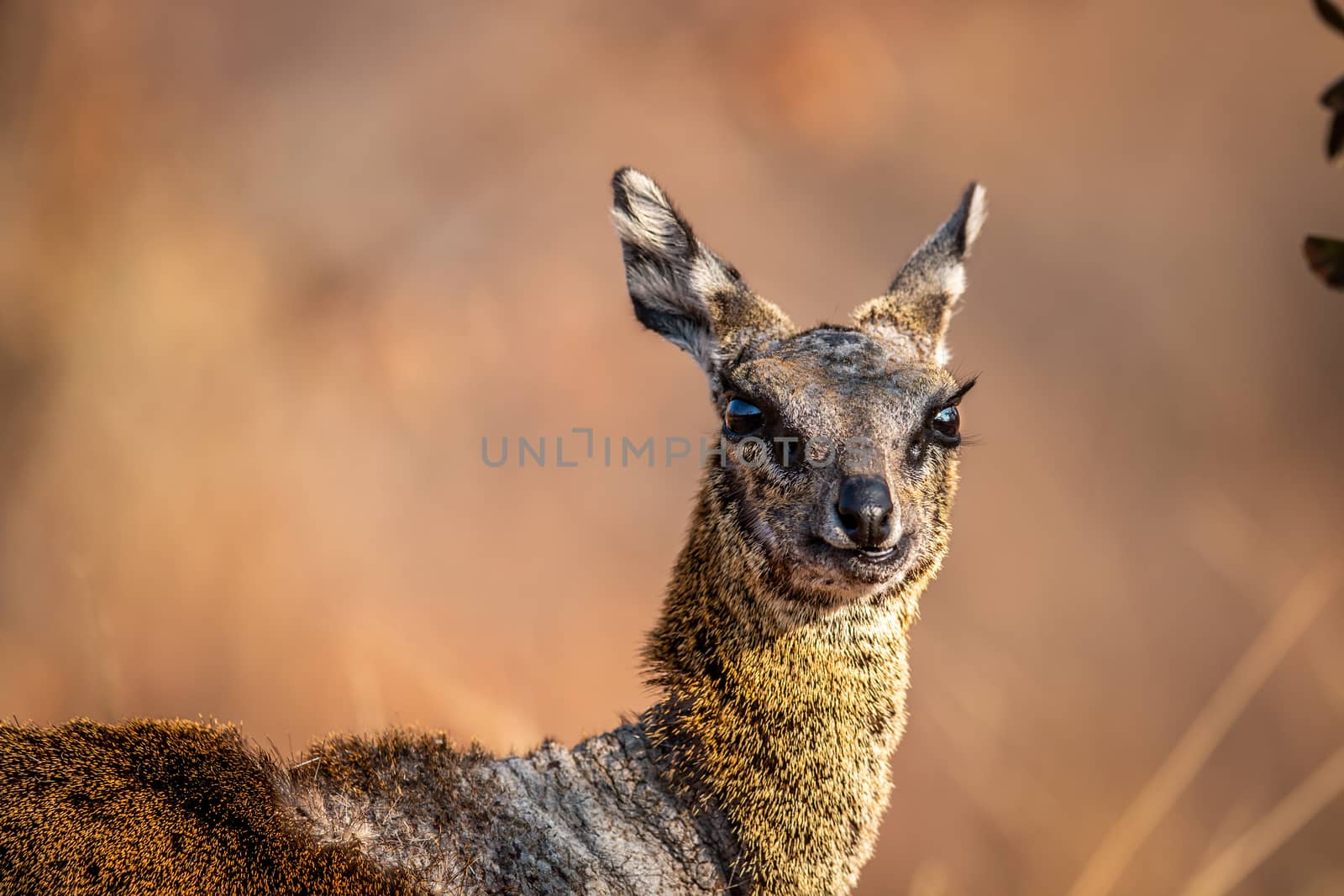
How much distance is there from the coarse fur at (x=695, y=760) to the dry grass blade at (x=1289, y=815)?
17.2ft

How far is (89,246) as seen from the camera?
10.9m

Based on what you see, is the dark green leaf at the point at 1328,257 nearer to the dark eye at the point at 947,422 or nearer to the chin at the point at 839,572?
the chin at the point at 839,572

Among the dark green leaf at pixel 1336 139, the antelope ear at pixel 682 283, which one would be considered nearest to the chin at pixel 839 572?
the antelope ear at pixel 682 283

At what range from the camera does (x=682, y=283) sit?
5.04 meters

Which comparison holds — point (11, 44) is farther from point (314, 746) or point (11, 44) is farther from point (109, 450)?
point (314, 746)

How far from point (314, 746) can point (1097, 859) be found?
18.1 feet

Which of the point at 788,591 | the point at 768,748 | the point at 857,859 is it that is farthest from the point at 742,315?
the point at 857,859

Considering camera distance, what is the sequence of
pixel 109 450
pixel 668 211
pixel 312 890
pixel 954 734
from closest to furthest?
pixel 312 890 → pixel 668 211 → pixel 954 734 → pixel 109 450

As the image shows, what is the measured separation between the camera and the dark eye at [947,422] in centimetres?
438

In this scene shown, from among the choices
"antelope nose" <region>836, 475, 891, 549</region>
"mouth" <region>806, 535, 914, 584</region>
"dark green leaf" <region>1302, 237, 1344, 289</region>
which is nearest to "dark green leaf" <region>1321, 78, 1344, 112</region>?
"dark green leaf" <region>1302, 237, 1344, 289</region>

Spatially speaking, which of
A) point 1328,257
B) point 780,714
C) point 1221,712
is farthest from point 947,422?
point 1221,712

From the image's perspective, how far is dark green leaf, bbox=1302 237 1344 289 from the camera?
2.28 metres

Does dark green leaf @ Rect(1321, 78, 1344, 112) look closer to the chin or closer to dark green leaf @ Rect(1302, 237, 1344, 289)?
dark green leaf @ Rect(1302, 237, 1344, 289)

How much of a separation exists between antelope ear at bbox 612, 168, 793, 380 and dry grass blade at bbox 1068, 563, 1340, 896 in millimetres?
5194
